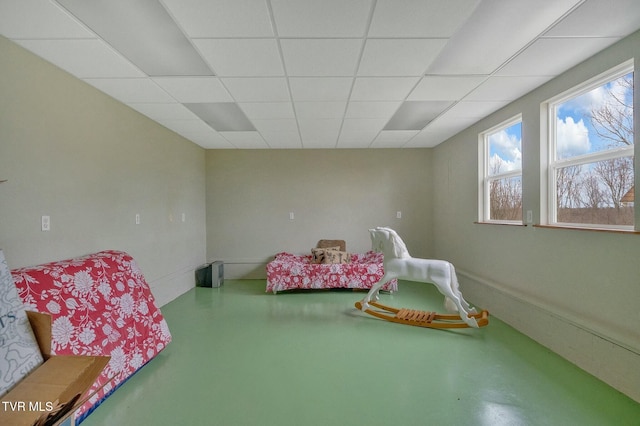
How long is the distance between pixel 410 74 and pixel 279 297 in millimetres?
3431

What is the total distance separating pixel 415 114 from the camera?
3.58m

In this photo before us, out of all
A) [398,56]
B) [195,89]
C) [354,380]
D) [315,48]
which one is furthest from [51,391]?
[398,56]

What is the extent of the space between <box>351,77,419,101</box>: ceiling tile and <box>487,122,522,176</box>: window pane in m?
1.51

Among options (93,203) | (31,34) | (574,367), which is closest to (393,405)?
(574,367)

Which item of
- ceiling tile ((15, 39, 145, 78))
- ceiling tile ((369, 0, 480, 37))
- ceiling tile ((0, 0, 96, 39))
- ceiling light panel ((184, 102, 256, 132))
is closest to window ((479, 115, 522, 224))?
ceiling tile ((369, 0, 480, 37))

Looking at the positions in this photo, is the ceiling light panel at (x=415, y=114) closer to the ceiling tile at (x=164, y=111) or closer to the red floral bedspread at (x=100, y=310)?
the ceiling tile at (x=164, y=111)

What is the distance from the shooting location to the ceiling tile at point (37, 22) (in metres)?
1.64

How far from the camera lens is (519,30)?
190cm

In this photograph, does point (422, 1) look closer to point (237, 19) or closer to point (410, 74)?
point (410, 74)

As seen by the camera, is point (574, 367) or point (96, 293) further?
point (574, 367)

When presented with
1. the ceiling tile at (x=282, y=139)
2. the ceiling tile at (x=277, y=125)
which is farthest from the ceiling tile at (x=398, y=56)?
the ceiling tile at (x=282, y=139)

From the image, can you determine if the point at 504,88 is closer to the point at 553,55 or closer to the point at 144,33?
the point at 553,55

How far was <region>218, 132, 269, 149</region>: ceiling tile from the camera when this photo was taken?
14.5ft

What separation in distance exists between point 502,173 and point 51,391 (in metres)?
4.30
